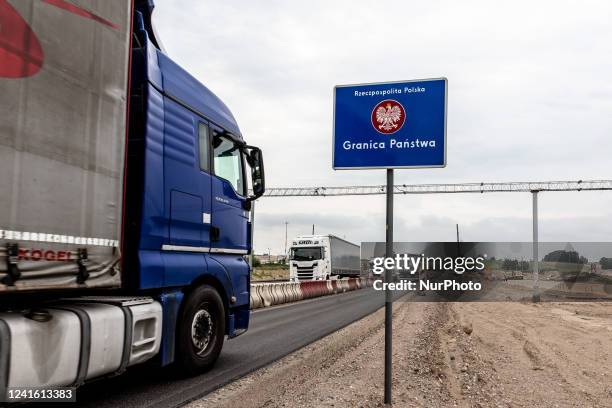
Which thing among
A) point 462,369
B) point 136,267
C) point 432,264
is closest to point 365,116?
point 136,267

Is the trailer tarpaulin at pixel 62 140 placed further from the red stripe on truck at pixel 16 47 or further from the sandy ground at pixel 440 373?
the sandy ground at pixel 440 373

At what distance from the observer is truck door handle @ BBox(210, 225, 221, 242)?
7.34 m

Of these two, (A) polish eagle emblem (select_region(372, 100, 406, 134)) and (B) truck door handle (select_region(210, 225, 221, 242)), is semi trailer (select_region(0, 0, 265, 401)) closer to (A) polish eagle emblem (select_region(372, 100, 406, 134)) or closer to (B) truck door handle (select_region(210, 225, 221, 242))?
(B) truck door handle (select_region(210, 225, 221, 242))

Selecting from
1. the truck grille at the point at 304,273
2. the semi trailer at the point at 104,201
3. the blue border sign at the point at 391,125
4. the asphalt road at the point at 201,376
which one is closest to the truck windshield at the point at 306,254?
the truck grille at the point at 304,273

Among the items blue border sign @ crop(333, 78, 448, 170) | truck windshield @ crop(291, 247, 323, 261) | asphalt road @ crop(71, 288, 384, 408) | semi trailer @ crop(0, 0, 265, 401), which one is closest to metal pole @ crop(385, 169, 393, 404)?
blue border sign @ crop(333, 78, 448, 170)

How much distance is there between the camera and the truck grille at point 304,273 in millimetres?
34206

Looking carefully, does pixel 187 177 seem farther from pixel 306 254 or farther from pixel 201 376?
pixel 306 254

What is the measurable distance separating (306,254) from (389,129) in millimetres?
29640

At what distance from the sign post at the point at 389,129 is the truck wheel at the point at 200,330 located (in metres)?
2.50

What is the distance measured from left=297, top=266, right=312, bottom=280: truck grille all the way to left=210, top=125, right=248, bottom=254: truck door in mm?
26080

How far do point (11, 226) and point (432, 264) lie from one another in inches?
1959

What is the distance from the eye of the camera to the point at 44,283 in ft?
14.2

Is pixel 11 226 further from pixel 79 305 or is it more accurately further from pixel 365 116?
pixel 365 116

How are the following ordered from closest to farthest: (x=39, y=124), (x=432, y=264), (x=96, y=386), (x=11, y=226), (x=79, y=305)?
1. (x=11, y=226)
2. (x=39, y=124)
3. (x=79, y=305)
4. (x=96, y=386)
5. (x=432, y=264)
